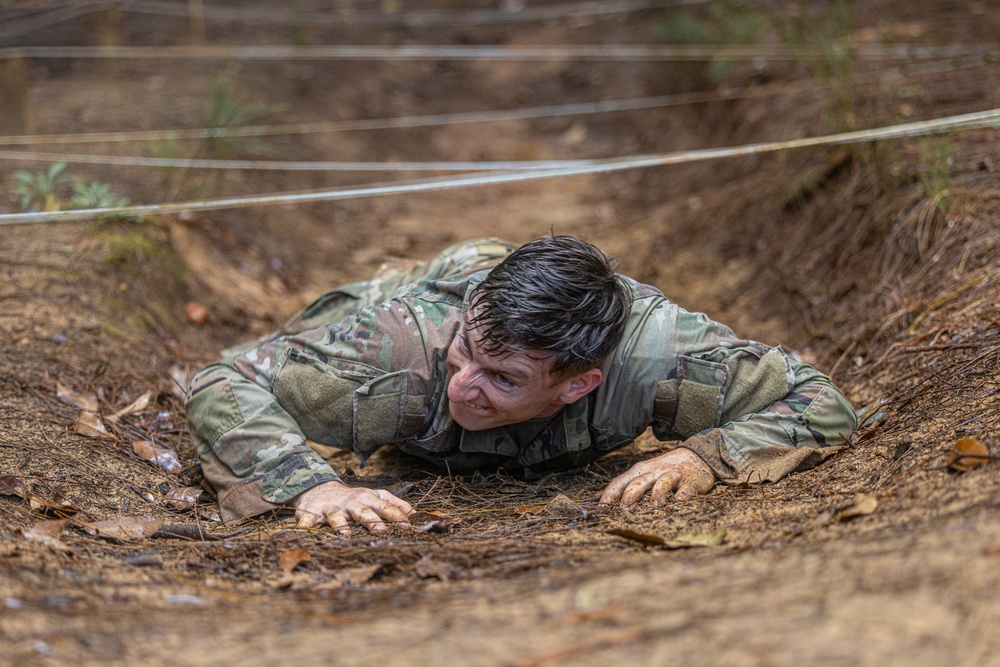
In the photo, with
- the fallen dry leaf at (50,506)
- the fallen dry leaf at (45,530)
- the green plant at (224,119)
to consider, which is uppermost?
the green plant at (224,119)

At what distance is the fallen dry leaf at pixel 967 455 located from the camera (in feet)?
6.67

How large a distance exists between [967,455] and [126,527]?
1.91 metres

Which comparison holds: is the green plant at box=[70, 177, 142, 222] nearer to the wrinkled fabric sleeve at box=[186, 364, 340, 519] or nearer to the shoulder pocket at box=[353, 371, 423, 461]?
the wrinkled fabric sleeve at box=[186, 364, 340, 519]

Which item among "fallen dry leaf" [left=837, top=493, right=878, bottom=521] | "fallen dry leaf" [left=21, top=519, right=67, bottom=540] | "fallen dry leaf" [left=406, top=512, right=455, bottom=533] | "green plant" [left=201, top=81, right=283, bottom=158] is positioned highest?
"green plant" [left=201, top=81, right=283, bottom=158]

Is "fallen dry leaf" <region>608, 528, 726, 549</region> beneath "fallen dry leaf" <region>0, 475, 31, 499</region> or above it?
beneath

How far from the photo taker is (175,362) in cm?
375

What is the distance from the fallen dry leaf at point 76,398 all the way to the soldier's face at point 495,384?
131 cm

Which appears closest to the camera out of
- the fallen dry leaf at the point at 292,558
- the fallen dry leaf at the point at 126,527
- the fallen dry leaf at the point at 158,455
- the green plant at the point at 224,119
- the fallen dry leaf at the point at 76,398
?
the fallen dry leaf at the point at 292,558

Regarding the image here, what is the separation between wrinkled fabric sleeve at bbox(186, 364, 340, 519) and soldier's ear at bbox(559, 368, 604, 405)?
630 millimetres

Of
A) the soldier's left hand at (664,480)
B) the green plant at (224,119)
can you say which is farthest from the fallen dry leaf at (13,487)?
the green plant at (224,119)

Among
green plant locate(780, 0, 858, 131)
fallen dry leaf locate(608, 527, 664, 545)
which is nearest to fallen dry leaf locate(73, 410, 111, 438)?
fallen dry leaf locate(608, 527, 664, 545)

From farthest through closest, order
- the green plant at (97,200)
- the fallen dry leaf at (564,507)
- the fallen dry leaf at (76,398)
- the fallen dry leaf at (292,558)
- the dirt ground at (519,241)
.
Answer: the green plant at (97,200) → the fallen dry leaf at (76,398) → the fallen dry leaf at (564,507) → the fallen dry leaf at (292,558) → the dirt ground at (519,241)

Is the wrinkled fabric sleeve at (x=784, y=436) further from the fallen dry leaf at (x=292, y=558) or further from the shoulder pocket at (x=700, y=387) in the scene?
the fallen dry leaf at (x=292, y=558)

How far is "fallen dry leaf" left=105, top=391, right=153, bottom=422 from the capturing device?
10.2 ft
